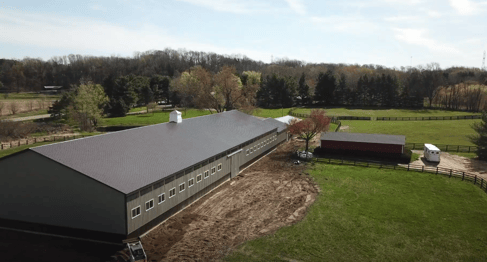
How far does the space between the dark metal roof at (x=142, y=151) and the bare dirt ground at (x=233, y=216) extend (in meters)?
3.52

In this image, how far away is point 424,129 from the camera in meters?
62.2

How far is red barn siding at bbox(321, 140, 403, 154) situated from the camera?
40406mm

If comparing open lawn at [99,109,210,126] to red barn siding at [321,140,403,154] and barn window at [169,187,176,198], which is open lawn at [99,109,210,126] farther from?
barn window at [169,187,176,198]

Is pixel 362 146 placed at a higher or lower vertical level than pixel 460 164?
higher

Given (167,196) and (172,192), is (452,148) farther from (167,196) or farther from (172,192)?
(167,196)

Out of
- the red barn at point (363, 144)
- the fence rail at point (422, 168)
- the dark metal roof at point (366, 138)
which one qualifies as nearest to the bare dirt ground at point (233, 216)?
the fence rail at point (422, 168)

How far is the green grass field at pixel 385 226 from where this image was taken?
18.8 metres

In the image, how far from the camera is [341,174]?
34406mm

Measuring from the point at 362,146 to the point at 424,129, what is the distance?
2818cm

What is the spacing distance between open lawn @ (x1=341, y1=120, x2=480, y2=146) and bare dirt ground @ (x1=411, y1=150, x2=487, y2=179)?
925cm

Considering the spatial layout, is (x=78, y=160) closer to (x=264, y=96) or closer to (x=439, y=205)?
(x=439, y=205)

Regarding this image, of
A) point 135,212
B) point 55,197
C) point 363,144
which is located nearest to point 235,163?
point 135,212

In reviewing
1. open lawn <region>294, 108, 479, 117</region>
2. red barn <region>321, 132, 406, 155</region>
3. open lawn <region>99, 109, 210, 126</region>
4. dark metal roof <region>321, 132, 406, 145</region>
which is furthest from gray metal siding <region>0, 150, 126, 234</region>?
open lawn <region>294, 108, 479, 117</region>

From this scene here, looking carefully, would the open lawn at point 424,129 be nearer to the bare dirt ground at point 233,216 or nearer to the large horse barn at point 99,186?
the bare dirt ground at point 233,216
